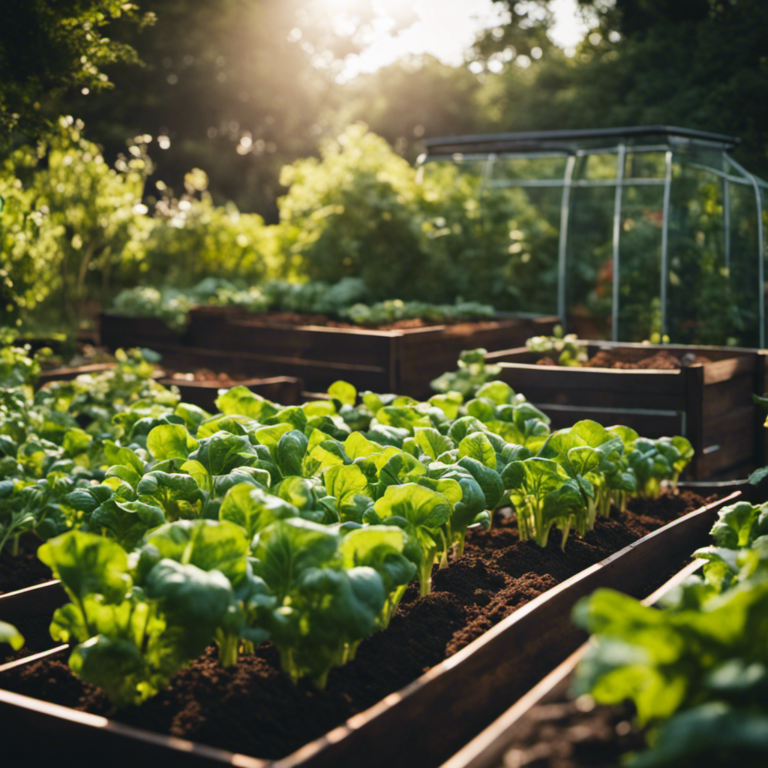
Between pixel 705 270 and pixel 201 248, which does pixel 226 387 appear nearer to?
pixel 201 248

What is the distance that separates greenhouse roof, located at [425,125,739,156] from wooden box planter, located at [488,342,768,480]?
11.4 ft

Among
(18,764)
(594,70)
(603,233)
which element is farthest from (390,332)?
(594,70)

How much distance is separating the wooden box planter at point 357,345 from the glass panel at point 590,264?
2.35 m

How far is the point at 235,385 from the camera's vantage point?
15.5 feet

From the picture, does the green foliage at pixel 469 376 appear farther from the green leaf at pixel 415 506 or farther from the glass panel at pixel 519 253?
the glass panel at pixel 519 253

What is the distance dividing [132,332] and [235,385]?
2267 mm

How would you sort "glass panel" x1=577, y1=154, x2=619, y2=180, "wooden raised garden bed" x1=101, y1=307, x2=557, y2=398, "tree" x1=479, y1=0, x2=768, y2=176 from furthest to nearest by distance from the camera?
"tree" x1=479, y1=0, x2=768, y2=176
"glass panel" x1=577, y1=154, x2=619, y2=180
"wooden raised garden bed" x1=101, y1=307, x2=557, y2=398

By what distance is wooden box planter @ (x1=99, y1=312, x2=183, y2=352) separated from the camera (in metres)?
6.37

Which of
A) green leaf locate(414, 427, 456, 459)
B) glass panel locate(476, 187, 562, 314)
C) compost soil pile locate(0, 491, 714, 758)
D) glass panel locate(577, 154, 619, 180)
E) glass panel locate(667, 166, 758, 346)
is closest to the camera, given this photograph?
compost soil pile locate(0, 491, 714, 758)

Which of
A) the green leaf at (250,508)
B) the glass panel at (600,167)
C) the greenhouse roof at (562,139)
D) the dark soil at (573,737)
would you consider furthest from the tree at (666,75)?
the dark soil at (573,737)

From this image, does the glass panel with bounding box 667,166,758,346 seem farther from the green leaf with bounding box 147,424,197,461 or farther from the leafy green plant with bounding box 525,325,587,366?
the green leaf with bounding box 147,424,197,461

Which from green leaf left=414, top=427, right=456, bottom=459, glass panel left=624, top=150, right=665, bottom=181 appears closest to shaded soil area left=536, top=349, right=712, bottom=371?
green leaf left=414, top=427, right=456, bottom=459

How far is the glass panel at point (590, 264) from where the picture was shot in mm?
8469

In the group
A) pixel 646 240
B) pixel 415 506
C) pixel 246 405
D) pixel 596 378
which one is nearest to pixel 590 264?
pixel 646 240
